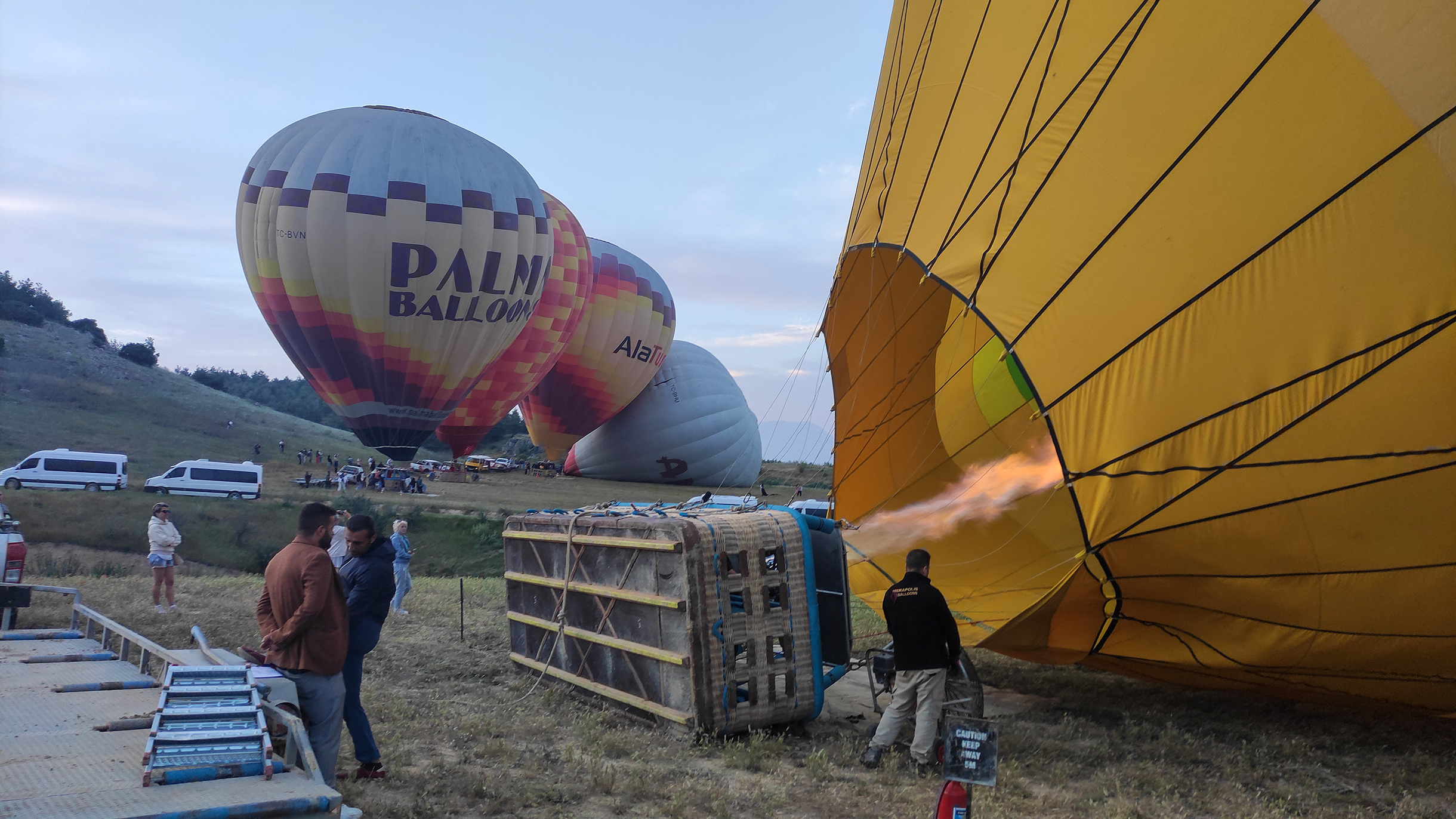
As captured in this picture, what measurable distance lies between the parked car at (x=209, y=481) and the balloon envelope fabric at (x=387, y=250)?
10.4m

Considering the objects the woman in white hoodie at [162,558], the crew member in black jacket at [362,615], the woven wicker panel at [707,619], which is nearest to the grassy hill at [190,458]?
the woman in white hoodie at [162,558]

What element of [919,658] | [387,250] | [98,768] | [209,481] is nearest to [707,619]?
[919,658]

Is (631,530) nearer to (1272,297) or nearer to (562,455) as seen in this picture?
(1272,297)

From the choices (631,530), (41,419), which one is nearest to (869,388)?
(631,530)

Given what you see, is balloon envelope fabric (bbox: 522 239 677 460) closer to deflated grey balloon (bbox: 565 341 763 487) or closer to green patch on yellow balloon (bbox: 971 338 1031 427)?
deflated grey balloon (bbox: 565 341 763 487)

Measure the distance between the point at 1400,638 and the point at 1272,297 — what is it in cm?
211

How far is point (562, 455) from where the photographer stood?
3875cm

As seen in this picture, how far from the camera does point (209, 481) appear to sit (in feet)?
104

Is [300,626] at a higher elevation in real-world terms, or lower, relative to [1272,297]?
lower

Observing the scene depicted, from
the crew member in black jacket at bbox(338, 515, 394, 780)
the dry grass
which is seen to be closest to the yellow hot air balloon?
the dry grass

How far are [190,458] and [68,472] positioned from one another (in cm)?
1198

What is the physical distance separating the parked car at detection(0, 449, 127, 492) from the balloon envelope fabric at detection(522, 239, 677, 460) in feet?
45.4

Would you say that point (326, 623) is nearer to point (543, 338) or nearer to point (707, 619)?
point (707, 619)

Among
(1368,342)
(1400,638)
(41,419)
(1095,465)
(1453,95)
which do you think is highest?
(41,419)
